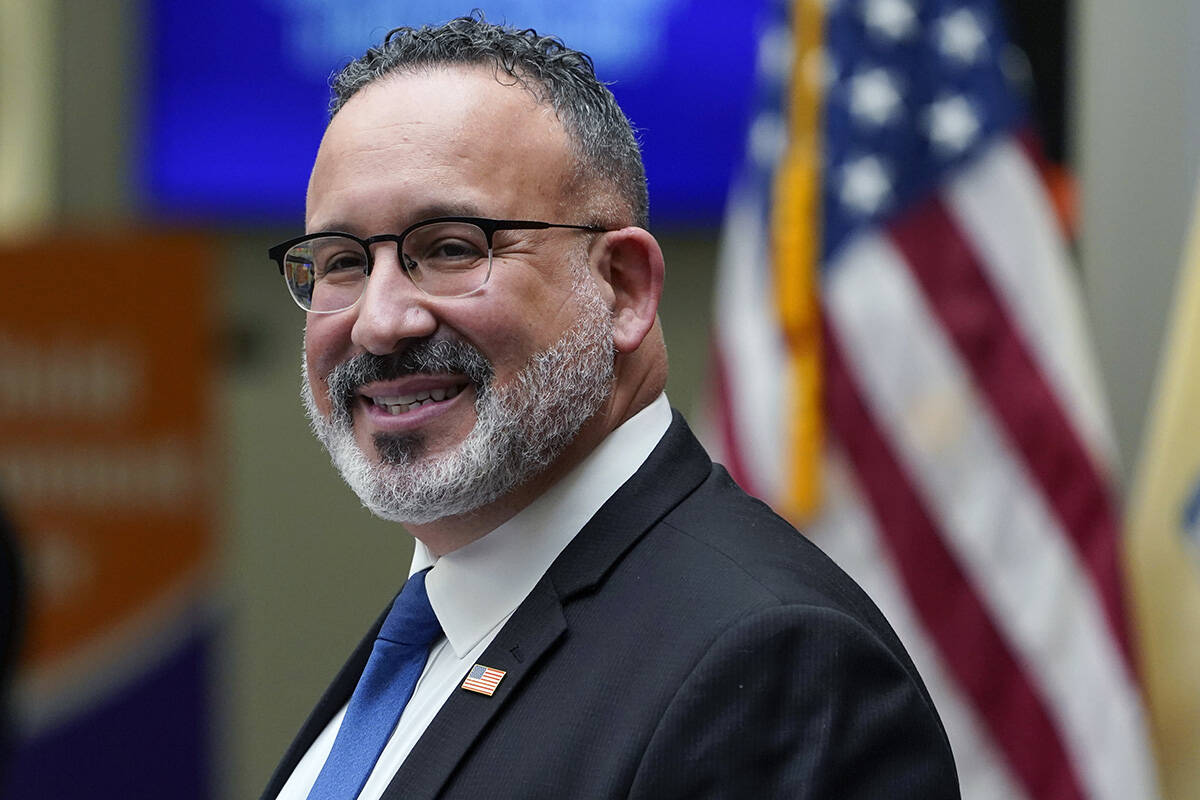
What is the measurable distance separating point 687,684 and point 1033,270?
2216 mm

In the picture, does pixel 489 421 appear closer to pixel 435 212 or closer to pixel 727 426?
pixel 435 212

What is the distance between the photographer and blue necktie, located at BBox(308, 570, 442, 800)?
167cm

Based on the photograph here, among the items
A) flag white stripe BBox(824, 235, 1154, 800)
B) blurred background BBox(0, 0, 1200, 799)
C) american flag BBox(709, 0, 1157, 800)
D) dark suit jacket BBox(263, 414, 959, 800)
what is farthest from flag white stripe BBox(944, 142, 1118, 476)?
dark suit jacket BBox(263, 414, 959, 800)

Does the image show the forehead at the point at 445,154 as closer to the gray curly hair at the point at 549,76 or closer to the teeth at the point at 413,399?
the gray curly hair at the point at 549,76

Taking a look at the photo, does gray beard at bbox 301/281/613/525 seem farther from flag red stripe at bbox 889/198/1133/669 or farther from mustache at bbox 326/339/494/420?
flag red stripe at bbox 889/198/1133/669

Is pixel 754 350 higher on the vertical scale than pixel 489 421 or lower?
lower

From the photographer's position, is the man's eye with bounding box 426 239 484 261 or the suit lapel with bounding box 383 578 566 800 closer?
the suit lapel with bounding box 383 578 566 800

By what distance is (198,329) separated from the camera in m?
4.82

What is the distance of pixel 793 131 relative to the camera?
3.53 metres

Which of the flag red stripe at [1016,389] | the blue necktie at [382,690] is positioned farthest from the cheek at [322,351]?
the flag red stripe at [1016,389]

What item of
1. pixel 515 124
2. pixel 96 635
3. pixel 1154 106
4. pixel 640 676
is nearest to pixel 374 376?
pixel 515 124

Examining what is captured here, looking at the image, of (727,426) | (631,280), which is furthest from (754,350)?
(631,280)

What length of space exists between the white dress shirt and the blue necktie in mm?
13

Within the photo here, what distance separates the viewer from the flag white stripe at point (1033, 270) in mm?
3289
